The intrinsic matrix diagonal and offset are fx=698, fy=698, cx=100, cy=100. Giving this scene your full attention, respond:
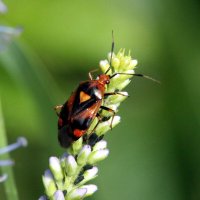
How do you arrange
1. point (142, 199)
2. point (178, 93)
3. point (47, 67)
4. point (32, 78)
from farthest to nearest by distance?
point (47, 67)
point (178, 93)
point (142, 199)
point (32, 78)

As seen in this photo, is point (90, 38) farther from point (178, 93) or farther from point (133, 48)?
point (178, 93)

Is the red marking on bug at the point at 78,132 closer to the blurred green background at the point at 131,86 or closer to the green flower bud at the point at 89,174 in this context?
the green flower bud at the point at 89,174

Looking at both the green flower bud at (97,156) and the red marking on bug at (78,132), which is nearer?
the green flower bud at (97,156)

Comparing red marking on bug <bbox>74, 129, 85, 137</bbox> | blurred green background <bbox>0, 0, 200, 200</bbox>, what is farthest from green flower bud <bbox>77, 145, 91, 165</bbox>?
blurred green background <bbox>0, 0, 200, 200</bbox>

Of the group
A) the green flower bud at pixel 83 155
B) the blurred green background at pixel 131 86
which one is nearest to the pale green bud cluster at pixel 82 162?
the green flower bud at pixel 83 155

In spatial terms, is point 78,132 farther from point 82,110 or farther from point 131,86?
point 131,86

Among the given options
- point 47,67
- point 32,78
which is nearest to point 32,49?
point 47,67
